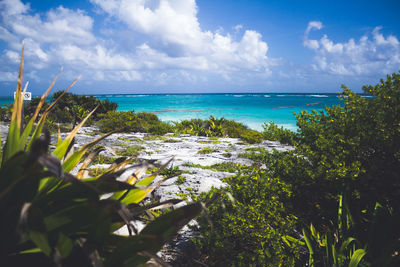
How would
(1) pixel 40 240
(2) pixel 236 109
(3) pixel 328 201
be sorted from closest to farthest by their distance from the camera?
(1) pixel 40 240 → (3) pixel 328 201 → (2) pixel 236 109

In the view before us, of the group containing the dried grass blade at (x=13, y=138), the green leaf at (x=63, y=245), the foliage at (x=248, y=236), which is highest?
the dried grass blade at (x=13, y=138)

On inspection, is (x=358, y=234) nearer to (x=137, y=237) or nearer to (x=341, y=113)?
(x=341, y=113)

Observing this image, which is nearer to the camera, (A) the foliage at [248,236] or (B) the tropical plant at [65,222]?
(B) the tropical plant at [65,222]

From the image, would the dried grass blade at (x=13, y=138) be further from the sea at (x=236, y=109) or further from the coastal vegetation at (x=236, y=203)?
the sea at (x=236, y=109)

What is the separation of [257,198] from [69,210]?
6.31ft

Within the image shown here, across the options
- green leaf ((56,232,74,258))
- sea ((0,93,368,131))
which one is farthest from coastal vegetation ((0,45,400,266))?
sea ((0,93,368,131))

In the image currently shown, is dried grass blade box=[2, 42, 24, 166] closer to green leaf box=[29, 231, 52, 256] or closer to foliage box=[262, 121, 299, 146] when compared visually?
green leaf box=[29, 231, 52, 256]

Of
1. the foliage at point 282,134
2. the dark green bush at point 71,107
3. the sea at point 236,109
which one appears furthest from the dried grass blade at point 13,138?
the dark green bush at point 71,107

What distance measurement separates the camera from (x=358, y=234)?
2.52 metres

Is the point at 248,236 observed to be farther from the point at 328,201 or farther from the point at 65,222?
the point at 65,222

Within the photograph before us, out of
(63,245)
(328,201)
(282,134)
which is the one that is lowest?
(328,201)

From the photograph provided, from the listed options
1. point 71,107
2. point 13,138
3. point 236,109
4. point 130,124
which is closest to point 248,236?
point 13,138

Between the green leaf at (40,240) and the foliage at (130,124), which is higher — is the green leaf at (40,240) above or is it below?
above

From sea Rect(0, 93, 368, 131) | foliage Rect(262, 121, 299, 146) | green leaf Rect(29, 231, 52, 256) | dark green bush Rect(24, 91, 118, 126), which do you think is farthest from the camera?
sea Rect(0, 93, 368, 131)
